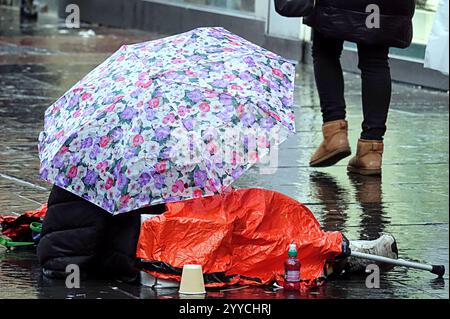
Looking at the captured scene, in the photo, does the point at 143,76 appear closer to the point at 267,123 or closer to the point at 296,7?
the point at 267,123

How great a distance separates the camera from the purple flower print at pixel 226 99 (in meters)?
5.14

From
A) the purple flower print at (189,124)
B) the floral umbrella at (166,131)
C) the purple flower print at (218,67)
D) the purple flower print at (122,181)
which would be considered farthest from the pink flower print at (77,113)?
the purple flower print at (218,67)

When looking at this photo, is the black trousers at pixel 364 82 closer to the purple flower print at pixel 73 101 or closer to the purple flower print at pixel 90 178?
the purple flower print at pixel 73 101

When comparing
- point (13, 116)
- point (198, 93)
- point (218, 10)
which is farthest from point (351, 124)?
point (218, 10)

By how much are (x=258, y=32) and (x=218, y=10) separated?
1.24 metres

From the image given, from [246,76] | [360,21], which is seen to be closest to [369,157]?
[360,21]

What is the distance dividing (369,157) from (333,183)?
32cm

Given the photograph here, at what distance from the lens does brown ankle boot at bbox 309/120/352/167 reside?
7539mm

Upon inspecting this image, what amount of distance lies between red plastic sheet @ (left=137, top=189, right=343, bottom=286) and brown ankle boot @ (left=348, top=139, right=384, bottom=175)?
2305 mm

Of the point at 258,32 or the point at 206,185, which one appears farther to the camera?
the point at 258,32

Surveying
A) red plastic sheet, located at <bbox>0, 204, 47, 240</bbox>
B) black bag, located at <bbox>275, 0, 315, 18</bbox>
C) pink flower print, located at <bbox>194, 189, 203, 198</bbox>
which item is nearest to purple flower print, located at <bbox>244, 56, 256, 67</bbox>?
pink flower print, located at <bbox>194, 189, 203, 198</bbox>

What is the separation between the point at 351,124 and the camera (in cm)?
969

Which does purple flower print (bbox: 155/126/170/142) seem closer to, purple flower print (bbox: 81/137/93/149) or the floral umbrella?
the floral umbrella
